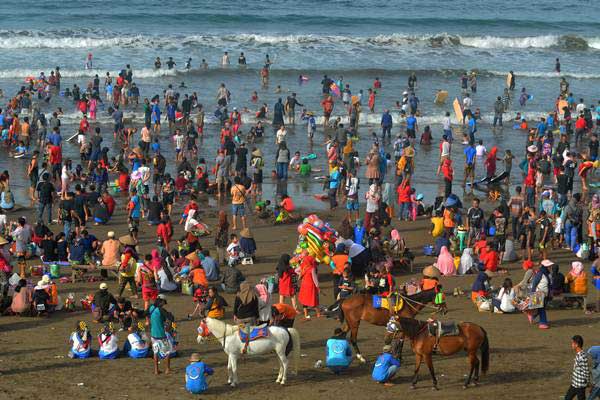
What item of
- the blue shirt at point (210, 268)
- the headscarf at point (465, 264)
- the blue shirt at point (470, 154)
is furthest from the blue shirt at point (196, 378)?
the blue shirt at point (470, 154)

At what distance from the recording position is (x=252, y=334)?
49.5 ft

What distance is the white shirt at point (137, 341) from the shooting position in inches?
645

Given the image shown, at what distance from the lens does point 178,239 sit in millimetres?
23984

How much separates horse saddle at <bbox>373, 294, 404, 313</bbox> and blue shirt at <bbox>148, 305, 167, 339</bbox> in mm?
3345

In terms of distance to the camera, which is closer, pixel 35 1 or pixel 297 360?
pixel 297 360

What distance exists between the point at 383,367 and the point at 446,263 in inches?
262

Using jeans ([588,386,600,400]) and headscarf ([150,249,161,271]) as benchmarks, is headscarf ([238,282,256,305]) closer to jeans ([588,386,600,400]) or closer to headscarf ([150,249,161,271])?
headscarf ([150,249,161,271])

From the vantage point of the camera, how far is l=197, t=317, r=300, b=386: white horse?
15008 mm

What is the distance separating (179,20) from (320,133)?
30017 mm

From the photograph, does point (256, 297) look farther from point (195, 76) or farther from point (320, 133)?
point (195, 76)

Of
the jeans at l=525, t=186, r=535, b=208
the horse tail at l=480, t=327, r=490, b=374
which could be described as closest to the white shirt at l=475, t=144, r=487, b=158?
the jeans at l=525, t=186, r=535, b=208

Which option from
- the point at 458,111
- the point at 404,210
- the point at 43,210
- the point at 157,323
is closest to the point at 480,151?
the point at 404,210

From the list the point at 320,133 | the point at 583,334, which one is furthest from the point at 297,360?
the point at 320,133

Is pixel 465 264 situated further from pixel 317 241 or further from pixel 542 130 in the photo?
pixel 542 130
